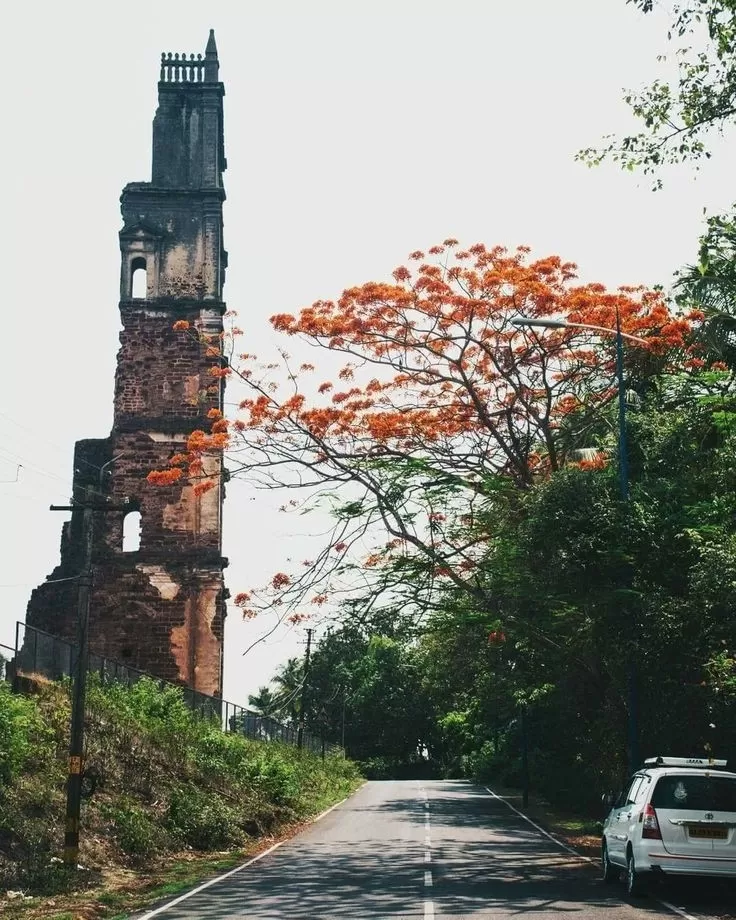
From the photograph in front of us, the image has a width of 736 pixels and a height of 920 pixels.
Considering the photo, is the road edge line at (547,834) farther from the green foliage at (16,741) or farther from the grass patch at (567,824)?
the green foliage at (16,741)

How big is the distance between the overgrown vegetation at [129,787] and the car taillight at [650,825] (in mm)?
8179

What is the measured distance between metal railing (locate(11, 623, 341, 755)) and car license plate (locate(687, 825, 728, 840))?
14.9 meters

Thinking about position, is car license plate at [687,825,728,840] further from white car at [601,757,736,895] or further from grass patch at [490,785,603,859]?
grass patch at [490,785,603,859]

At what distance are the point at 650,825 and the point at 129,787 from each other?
13.8 m

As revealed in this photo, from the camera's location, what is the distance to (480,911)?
1397 centimetres

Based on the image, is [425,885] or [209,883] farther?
[209,883]

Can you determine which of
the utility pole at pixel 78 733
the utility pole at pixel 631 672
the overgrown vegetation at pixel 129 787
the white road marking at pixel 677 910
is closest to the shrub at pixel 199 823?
the overgrown vegetation at pixel 129 787

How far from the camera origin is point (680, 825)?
48.5 feet

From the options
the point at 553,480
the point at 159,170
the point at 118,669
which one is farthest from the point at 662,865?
the point at 159,170

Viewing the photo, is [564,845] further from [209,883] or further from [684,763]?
[684,763]

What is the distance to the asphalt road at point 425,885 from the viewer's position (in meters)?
14.1

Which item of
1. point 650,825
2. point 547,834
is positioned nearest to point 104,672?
point 547,834

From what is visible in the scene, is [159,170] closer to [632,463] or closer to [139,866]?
[632,463]

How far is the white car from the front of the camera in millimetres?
14688
